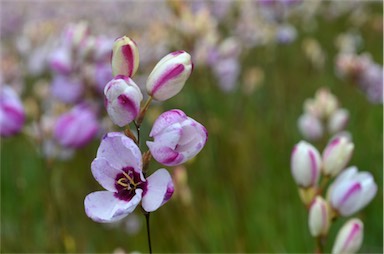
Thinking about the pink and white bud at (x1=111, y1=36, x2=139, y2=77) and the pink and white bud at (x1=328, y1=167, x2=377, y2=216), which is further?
the pink and white bud at (x1=328, y1=167, x2=377, y2=216)

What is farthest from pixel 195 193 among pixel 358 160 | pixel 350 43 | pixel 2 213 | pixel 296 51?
pixel 296 51

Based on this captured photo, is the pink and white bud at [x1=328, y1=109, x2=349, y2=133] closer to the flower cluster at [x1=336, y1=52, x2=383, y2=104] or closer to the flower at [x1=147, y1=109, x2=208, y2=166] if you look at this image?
the flower cluster at [x1=336, y1=52, x2=383, y2=104]

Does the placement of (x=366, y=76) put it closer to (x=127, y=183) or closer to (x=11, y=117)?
(x=11, y=117)

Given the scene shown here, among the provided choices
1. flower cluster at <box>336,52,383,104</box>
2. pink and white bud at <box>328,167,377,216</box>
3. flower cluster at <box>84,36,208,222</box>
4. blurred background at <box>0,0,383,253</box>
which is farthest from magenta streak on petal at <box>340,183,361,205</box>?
flower cluster at <box>336,52,383,104</box>

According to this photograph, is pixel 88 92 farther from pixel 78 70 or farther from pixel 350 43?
pixel 350 43

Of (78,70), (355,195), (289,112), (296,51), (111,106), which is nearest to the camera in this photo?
(111,106)
